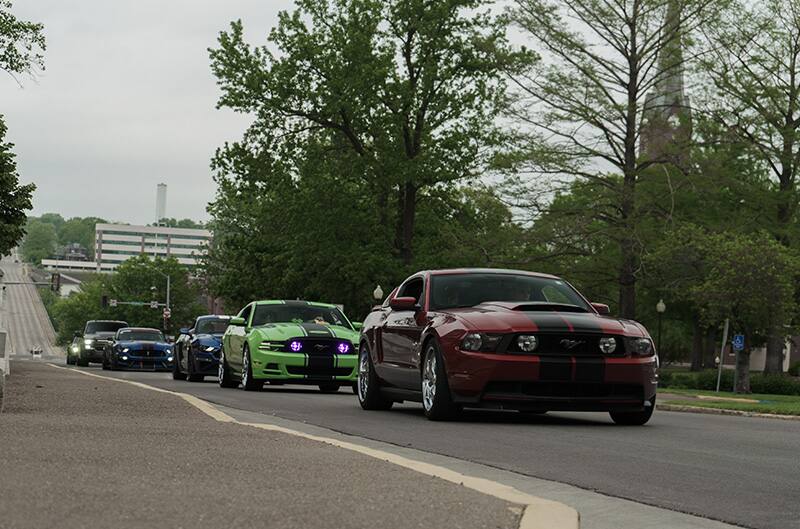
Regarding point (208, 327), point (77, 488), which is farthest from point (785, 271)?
point (77, 488)

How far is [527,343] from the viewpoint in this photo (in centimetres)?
1300

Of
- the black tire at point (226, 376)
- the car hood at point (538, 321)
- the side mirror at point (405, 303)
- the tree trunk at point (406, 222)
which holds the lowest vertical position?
the black tire at point (226, 376)

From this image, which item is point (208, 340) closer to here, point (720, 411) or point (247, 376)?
point (247, 376)

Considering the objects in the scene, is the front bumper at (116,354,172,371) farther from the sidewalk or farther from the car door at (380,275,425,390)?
the sidewalk

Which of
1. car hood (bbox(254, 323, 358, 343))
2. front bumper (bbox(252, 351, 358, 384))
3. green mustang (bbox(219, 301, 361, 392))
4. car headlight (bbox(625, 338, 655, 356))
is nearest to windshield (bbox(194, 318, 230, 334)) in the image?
green mustang (bbox(219, 301, 361, 392))

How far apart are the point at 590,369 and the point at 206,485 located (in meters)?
6.78

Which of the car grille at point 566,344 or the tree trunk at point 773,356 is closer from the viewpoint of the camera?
the car grille at point 566,344

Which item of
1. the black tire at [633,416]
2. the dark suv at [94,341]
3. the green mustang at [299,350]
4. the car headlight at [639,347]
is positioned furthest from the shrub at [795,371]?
the car headlight at [639,347]

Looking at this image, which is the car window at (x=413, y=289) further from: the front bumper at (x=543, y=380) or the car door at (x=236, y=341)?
the car door at (x=236, y=341)

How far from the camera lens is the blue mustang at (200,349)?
28.9 m

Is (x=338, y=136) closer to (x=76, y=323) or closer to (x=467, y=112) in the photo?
(x=467, y=112)

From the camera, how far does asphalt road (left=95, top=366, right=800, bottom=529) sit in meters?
7.81

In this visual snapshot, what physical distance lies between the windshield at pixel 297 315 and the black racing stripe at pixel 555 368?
10.0 m

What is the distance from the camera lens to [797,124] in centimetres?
4988
